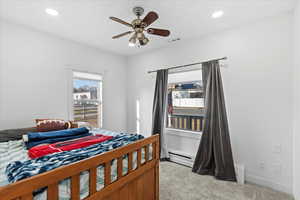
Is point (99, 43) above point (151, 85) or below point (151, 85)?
above

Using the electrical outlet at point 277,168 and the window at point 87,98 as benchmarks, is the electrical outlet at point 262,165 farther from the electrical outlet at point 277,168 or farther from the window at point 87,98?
the window at point 87,98

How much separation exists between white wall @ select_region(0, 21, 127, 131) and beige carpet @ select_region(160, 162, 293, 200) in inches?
92.9

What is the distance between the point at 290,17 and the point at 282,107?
1.28 metres

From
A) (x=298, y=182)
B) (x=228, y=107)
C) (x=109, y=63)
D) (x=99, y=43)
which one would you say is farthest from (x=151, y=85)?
(x=298, y=182)

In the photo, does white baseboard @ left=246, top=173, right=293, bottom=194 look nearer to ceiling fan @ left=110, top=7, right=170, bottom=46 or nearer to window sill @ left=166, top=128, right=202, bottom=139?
window sill @ left=166, top=128, right=202, bottom=139

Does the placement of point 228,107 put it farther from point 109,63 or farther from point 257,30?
point 109,63

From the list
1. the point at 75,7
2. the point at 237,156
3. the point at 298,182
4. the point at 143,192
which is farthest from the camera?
the point at 237,156

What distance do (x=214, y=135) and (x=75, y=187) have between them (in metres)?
2.20

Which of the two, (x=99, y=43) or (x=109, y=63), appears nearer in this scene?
(x=99, y=43)

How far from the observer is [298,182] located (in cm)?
174

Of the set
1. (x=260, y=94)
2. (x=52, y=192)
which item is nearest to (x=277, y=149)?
(x=260, y=94)

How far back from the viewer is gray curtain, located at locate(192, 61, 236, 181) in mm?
2336

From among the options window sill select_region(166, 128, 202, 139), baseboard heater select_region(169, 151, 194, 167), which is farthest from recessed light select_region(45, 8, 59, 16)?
baseboard heater select_region(169, 151, 194, 167)

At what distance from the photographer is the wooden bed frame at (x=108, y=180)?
2.37ft
